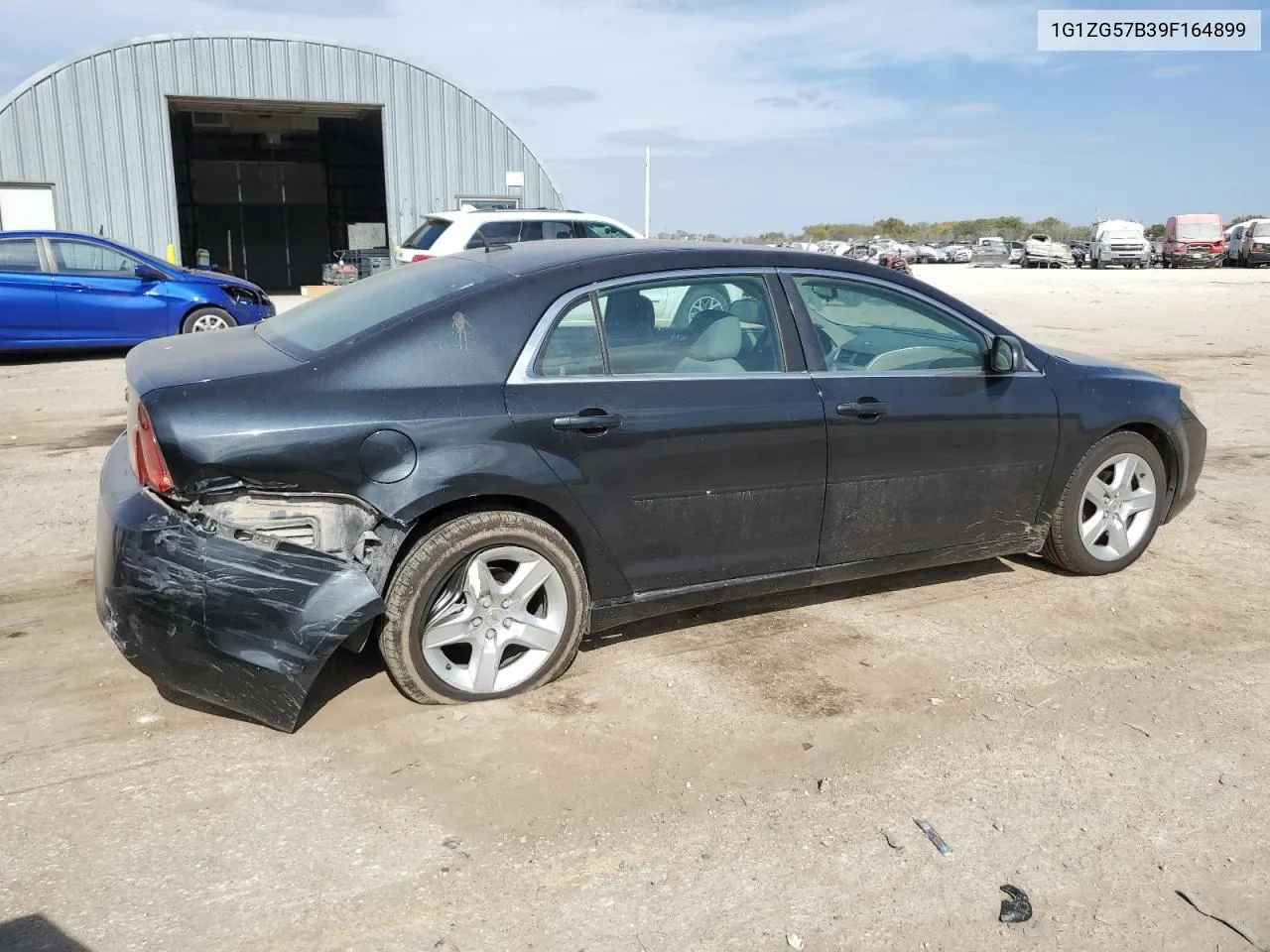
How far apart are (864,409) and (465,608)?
1.76m

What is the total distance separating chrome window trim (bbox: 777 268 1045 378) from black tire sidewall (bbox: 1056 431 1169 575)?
52cm

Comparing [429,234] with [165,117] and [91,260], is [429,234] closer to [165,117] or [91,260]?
[91,260]

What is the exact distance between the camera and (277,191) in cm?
3388

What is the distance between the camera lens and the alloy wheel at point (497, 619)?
12.0ft

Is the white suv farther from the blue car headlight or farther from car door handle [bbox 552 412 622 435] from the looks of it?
car door handle [bbox 552 412 622 435]

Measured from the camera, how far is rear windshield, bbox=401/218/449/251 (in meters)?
14.1

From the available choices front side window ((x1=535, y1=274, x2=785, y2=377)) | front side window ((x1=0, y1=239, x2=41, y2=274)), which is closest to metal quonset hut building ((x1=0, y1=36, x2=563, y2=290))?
front side window ((x1=0, y1=239, x2=41, y2=274))

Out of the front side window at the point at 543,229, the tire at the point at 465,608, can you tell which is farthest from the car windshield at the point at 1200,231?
the tire at the point at 465,608

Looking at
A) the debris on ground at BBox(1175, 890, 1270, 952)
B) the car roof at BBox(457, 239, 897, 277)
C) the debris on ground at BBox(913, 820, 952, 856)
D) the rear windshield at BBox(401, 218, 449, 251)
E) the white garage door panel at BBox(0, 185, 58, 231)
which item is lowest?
the debris on ground at BBox(1175, 890, 1270, 952)

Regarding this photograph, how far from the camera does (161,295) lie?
12445mm

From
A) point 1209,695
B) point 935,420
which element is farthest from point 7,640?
point 1209,695

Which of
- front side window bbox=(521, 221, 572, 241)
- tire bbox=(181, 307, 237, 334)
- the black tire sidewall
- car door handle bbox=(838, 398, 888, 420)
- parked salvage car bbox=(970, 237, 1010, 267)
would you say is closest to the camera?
car door handle bbox=(838, 398, 888, 420)

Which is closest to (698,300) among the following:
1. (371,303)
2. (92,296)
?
(371,303)

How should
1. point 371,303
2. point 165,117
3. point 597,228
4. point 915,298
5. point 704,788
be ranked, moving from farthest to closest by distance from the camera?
1. point 165,117
2. point 597,228
3. point 915,298
4. point 371,303
5. point 704,788
